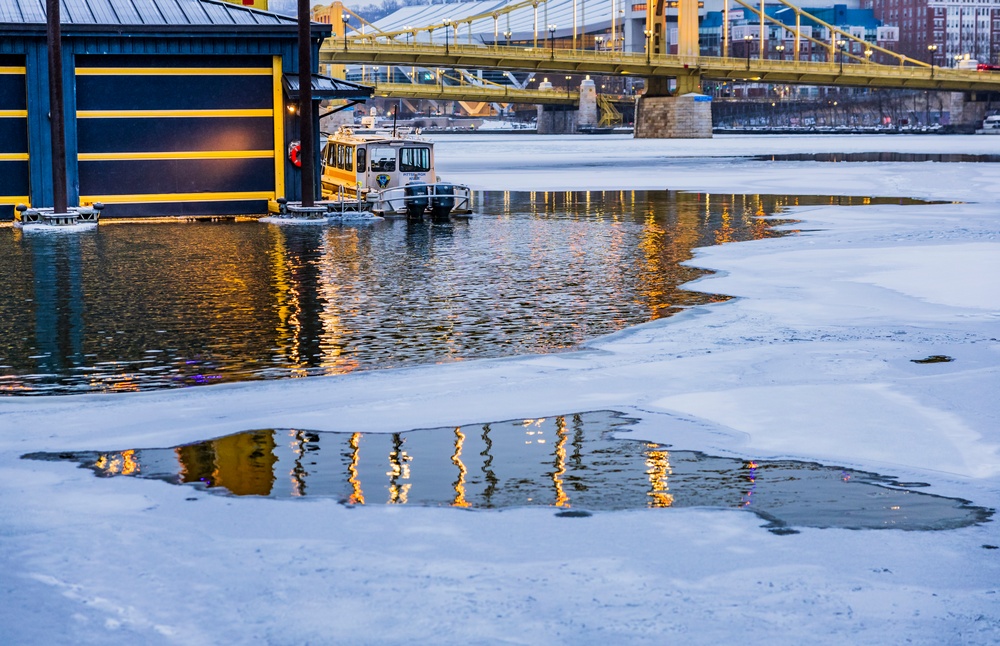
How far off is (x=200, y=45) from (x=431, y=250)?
993 cm

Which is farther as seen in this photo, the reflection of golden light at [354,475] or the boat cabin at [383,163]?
the boat cabin at [383,163]

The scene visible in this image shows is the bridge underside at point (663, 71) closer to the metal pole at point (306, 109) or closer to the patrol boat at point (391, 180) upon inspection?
the patrol boat at point (391, 180)

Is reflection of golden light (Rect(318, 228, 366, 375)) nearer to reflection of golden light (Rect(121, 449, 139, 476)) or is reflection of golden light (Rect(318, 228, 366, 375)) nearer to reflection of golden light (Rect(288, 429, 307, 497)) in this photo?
reflection of golden light (Rect(288, 429, 307, 497))

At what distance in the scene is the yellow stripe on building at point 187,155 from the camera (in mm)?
29891

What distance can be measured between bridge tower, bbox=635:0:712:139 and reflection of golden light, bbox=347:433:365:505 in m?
107

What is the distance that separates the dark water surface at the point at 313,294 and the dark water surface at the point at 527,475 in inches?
100.0

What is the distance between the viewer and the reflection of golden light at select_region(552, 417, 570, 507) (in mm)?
7559

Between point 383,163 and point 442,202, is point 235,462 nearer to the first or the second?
point 442,202

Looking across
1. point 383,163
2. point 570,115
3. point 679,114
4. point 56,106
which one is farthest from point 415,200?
point 570,115

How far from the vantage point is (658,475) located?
8109 mm

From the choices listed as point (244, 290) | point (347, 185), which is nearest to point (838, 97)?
point (347, 185)

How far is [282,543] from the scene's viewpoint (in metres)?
6.64

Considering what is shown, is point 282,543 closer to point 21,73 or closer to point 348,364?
point 348,364

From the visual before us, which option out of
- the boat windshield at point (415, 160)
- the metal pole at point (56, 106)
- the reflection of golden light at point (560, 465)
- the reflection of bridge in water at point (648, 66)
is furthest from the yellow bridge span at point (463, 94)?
the reflection of golden light at point (560, 465)
